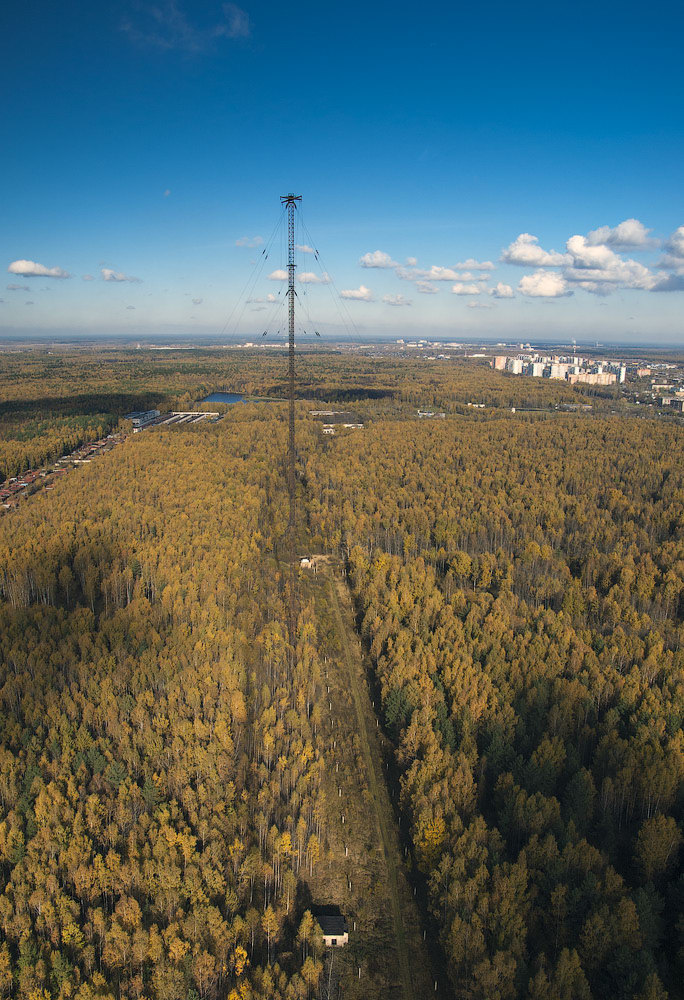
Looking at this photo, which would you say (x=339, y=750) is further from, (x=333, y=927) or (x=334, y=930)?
(x=334, y=930)

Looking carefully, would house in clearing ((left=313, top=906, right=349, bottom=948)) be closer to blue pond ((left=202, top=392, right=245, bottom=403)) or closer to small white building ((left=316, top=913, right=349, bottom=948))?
small white building ((left=316, top=913, right=349, bottom=948))

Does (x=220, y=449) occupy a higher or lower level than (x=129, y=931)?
higher

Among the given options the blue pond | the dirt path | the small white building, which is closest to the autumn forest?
the dirt path

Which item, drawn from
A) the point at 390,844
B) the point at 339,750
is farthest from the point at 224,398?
the point at 390,844

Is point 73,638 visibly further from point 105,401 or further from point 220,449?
point 105,401

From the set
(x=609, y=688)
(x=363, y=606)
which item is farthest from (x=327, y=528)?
(x=609, y=688)
